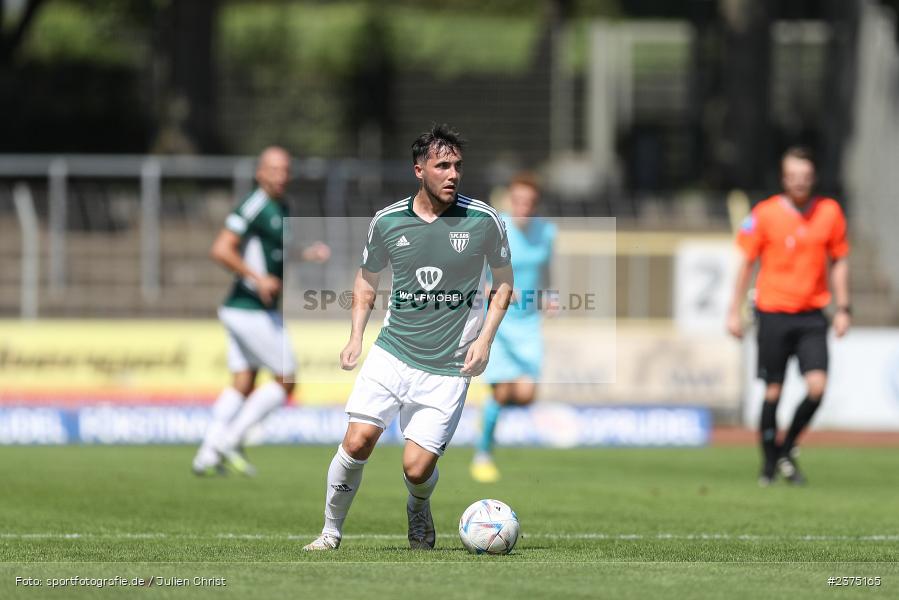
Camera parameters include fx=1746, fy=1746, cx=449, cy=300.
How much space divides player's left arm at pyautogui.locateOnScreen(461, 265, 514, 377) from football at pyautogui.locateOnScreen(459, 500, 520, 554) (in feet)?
2.26

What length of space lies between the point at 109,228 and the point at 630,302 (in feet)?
22.9

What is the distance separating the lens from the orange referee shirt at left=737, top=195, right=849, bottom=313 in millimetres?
13133

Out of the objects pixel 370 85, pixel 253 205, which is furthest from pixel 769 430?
pixel 370 85

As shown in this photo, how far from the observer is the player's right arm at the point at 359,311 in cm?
857

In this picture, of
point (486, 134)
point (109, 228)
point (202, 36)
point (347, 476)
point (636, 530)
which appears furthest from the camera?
point (486, 134)

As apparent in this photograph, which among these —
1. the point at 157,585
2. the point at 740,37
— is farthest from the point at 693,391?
the point at 157,585

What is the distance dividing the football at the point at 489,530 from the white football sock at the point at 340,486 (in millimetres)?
593

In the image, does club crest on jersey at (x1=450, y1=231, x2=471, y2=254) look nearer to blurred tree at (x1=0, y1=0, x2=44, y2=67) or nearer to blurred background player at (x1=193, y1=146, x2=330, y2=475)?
blurred background player at (x1=193, y1=146, x2=330, y2=475)

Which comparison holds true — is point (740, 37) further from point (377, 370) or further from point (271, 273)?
point (377, 370)

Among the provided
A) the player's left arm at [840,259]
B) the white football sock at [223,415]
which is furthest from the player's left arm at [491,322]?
the white football sock at [223,415]

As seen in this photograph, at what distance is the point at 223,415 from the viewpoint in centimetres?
1372

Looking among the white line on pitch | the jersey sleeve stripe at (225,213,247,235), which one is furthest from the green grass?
the jersey sleeve stripe at (225,213,247,235)

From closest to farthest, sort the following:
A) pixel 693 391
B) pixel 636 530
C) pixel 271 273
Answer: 1. pixel 636 530
2. pixel 271 273
3. pixel 693 391

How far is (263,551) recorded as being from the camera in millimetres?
8812
